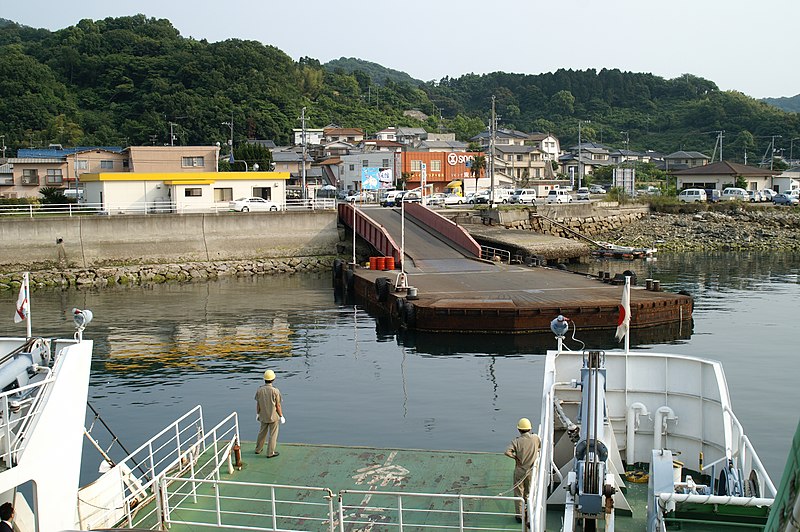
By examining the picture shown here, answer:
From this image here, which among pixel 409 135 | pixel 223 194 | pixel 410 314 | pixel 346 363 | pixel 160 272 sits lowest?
pixel 346 363

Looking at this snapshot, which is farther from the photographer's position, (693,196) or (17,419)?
(693,196)

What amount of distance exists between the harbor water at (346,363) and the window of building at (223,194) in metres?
11.8

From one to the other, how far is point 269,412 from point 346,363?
13.1 meters

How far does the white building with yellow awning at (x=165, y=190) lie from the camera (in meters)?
49.0

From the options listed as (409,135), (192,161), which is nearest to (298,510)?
(192,161)

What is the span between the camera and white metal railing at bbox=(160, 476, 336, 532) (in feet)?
36.2

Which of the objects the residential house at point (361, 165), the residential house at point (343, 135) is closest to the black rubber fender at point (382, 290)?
the residential house at point (361, 165)

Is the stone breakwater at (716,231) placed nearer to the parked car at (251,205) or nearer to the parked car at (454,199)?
the parked car at (454,199)

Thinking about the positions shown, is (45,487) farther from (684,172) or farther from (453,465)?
(684,172)

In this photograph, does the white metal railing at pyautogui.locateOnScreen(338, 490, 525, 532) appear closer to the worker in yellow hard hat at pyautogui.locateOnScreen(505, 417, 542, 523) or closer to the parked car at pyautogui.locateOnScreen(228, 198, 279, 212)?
the worker in yellow hard hat at pyautogui.locateOnScreen(505, 417, 542, 523)

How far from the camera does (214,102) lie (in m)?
107

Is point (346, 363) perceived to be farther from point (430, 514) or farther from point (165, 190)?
point (165, 190)

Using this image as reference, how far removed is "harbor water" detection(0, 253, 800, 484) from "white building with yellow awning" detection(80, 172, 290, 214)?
903 cm

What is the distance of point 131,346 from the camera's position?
2862cm
